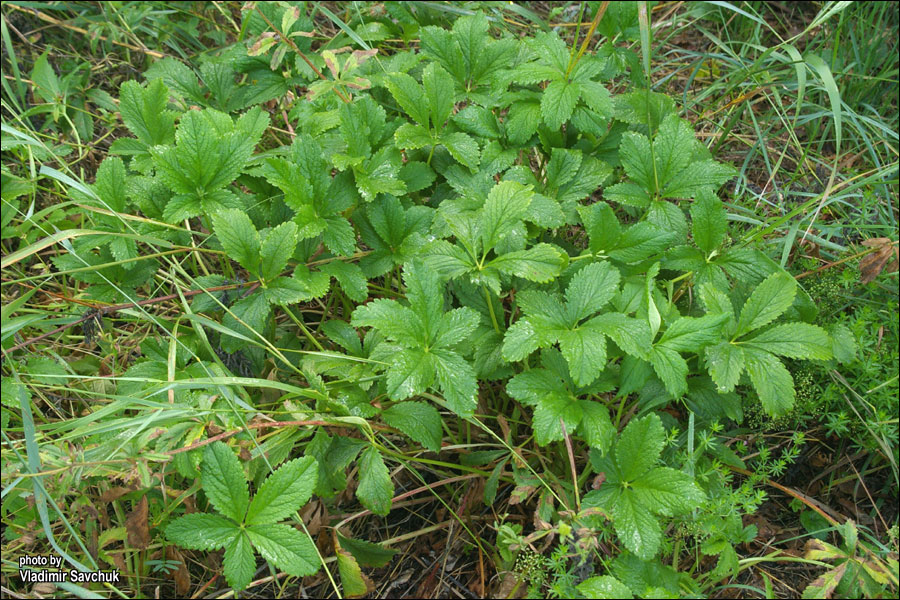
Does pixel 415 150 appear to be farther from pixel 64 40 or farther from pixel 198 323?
pixel 64 40

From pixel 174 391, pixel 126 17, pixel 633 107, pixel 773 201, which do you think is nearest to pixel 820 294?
pixel 773 201

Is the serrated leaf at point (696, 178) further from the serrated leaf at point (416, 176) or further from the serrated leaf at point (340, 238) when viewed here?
the serrated leaf at point (340, 238)

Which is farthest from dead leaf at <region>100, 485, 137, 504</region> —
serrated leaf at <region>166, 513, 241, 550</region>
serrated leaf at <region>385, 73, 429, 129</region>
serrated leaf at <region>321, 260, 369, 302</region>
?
serrated leaf at <region>385, 73, 429, 129</region>

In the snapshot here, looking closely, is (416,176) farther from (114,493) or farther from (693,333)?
(114,493)

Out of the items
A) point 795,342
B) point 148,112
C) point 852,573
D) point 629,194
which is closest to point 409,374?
point 629,194

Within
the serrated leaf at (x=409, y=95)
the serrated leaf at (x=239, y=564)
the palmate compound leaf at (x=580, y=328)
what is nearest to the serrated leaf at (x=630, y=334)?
the palmate compound leaf at (x=580, y=328)

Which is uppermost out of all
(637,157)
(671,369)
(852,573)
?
(637,157)

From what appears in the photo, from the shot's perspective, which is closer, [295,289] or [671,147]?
[295,289]
